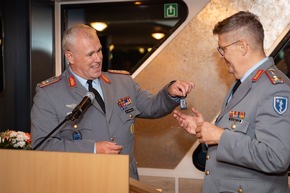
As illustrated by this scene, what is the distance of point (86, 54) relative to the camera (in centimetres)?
229

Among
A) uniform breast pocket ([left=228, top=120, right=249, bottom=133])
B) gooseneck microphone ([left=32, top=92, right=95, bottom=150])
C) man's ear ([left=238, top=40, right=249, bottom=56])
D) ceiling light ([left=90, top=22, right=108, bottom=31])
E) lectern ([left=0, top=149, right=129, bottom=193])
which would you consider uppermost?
ceiling light ([left=90, top=22, right=108, bottom=31])

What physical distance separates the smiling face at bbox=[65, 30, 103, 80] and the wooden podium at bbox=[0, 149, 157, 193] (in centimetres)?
91

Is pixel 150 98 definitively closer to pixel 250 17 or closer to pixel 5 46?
pixel 250 17

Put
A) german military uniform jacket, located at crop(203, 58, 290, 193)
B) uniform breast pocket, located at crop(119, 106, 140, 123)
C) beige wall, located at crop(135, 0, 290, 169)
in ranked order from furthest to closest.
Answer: beige wall, located at crop(135, 0, 290, 169) < uniform breast pocket, located at crop(119, 106, 140, 123) < german military uniform jacket, located at crop(203, 58, 290, 193)

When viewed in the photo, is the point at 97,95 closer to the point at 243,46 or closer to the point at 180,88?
the point at 180,88

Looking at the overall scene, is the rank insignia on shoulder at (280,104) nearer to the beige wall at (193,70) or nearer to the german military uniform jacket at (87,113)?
the german military uniform jacket at (87,113)

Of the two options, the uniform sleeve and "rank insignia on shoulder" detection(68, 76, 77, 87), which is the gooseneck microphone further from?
the uniform sleeve

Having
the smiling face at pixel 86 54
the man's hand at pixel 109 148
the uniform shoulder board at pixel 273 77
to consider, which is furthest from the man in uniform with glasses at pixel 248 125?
the smiling face at pixel 86 54

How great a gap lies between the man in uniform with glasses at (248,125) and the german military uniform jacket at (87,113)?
0.49m

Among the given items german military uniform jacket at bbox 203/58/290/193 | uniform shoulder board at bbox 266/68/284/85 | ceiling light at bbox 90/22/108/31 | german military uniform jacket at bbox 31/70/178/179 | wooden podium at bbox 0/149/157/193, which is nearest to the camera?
wooden podium at bbox 0/149/157/193

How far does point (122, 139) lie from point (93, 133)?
0.62 feet

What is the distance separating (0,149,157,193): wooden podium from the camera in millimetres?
1368

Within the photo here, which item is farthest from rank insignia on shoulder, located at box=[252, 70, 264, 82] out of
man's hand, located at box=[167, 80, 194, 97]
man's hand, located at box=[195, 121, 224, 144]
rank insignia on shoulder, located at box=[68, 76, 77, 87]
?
rank insignia on shoulder, located at box=[68, 76, 77, 87]

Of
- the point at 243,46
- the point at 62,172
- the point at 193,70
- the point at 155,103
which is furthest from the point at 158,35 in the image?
the point at 62,172
